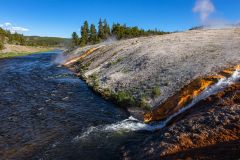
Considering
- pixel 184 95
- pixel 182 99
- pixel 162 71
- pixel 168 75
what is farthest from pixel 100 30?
pixel 182 99

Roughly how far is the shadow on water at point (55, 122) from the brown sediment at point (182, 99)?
7.33 ft

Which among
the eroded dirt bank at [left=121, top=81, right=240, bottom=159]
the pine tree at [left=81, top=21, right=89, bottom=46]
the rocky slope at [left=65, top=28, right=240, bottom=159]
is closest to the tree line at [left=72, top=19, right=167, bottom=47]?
the pine tree at [left=81, top=21, right=89, bottom=46]

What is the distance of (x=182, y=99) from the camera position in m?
19.6

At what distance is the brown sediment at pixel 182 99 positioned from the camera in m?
19.3

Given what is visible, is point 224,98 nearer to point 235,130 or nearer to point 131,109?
point 235,130

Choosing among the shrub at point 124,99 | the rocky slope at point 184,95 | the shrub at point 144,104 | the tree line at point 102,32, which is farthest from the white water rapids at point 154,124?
the tree line at point 102,32

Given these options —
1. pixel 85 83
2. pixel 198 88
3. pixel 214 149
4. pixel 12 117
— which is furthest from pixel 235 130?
pixel 85 83

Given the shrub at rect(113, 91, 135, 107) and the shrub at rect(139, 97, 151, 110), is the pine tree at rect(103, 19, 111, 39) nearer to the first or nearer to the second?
the shrub at rect(113, 91, 135, 107)

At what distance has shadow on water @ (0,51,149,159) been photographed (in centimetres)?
1512

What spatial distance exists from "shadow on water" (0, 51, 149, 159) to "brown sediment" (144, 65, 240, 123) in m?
2.23

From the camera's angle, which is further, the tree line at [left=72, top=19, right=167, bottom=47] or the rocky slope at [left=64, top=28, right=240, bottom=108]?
the tree line at [left=72, top=19, right=167, bottom=47]

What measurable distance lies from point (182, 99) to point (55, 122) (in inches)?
318

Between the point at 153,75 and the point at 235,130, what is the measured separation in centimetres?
1498

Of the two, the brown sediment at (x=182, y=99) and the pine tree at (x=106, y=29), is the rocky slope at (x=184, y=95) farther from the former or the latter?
the pine tree at (x=106, y=29)
